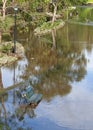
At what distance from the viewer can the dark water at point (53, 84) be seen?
23703 mm

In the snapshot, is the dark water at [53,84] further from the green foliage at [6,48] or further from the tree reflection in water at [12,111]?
the green foliage at [6,48]

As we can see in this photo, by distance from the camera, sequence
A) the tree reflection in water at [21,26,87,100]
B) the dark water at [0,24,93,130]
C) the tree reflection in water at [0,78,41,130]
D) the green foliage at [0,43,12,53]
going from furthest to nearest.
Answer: the green foliage at [0,43,12,53]
the tree reflection in water at [21,26,87,100]
the dark water at [0,24,93,130]
the tree reflection in water at [0,78,41,130]

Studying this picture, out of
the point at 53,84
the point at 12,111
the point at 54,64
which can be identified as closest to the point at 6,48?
the point at 54,64

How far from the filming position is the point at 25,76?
3425 cm

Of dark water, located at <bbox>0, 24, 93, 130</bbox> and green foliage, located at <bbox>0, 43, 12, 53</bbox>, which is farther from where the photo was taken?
green foliage, located at <bbox>0, 43, 12, 53</bbox>

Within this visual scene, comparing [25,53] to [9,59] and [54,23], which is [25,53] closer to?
[9,59]

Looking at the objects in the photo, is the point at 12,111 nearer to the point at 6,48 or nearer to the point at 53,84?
the point at 53,84

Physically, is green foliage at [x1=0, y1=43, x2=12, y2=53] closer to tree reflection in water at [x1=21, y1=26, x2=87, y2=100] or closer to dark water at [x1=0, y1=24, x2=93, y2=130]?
dark water at [x1=0, y1=24, x2=93, y2=130]

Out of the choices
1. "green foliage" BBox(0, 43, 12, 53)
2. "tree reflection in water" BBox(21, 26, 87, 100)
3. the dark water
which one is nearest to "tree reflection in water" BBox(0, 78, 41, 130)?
the dark water

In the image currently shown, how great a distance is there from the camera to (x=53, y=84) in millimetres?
32125

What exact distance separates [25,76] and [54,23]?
35451 mm

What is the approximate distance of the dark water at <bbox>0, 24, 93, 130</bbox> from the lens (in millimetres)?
23703

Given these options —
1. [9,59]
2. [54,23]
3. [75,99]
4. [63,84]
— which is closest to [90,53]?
[9,59]

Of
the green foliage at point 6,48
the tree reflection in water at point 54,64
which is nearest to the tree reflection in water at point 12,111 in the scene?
the tree reflection in water at point 54,64
